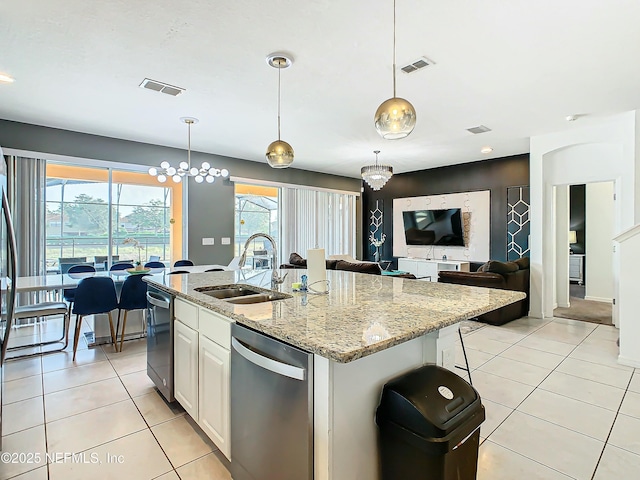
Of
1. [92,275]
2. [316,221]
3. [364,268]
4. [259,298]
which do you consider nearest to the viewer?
[259,298]

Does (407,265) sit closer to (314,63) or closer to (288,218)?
(288,218)

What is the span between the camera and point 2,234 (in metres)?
1.86

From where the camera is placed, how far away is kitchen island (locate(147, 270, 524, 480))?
124 cm

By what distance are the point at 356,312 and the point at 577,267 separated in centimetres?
856

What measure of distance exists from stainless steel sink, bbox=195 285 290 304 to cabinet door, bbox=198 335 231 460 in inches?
13.8

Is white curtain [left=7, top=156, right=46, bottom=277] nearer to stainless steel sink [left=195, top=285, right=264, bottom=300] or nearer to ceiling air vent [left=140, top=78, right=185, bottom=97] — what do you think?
ceiling air vent [left=140, top=78, right=185, bottom=97]

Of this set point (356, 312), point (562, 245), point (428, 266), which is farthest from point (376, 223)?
point (356, 312)

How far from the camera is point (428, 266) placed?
7344 millimetres

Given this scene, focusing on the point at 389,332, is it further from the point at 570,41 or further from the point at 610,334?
the point at 610,334

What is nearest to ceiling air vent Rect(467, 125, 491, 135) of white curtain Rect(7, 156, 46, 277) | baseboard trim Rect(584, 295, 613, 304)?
baseboard trim Rect(584, 295, 613, 304)

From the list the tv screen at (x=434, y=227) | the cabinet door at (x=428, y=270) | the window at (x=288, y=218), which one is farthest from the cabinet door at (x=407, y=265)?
the window at (x=288, y=218)

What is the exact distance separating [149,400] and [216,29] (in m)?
2.87

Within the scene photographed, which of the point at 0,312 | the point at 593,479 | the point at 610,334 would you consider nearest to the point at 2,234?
the point at 0,312

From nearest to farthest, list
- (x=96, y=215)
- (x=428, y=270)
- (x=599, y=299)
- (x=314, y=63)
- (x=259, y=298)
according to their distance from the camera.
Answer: (x=259, y=298)
(x=314, y=63)
(x=96, y=215)
(x=599, y=299)
(x=428, y=270)
